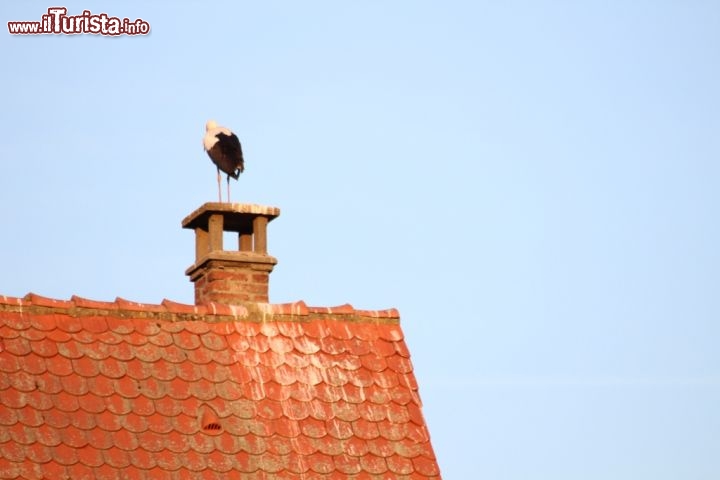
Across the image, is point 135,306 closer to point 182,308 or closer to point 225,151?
point 182,308

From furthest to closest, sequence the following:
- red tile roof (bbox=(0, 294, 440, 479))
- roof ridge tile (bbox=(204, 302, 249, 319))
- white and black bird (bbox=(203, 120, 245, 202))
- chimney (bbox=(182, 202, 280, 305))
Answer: white and black bird (bbox=(203, 120, 245, 202))
chimney (bbox=(182, 202, 280, 305))
roof ridge tile (bbox=(204, 302, 249, 319))
red tile roof (bbox=(0, 294, 440, 479))

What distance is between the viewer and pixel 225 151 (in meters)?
15.2

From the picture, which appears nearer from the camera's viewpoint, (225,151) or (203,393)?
(203,393)

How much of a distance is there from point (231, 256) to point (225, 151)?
6.25 ft

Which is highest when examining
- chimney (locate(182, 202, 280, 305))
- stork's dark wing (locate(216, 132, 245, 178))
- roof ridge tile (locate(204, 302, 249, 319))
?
stork's dark wing (locate(216, 132, 245, 178))

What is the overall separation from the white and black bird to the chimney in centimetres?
98

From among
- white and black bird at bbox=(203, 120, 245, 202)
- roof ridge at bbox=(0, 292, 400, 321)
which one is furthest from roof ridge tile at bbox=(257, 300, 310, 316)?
white and black bird at bbox=(203, 120, 245, 202)

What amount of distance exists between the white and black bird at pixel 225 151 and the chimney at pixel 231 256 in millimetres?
982

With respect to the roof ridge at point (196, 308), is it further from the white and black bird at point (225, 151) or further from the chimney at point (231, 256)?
the white and black bird at point (225, 151)

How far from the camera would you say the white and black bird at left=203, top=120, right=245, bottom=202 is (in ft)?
49.7

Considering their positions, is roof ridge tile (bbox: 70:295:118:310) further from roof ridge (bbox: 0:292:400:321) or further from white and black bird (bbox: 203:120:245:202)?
white and black bird (bbox: 203:120:245:202)

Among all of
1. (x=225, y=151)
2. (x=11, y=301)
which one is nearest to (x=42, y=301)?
(x=11, y=301)

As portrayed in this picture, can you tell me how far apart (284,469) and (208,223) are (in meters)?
3.08

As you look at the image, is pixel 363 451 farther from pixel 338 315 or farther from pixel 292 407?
pixel 338 315
